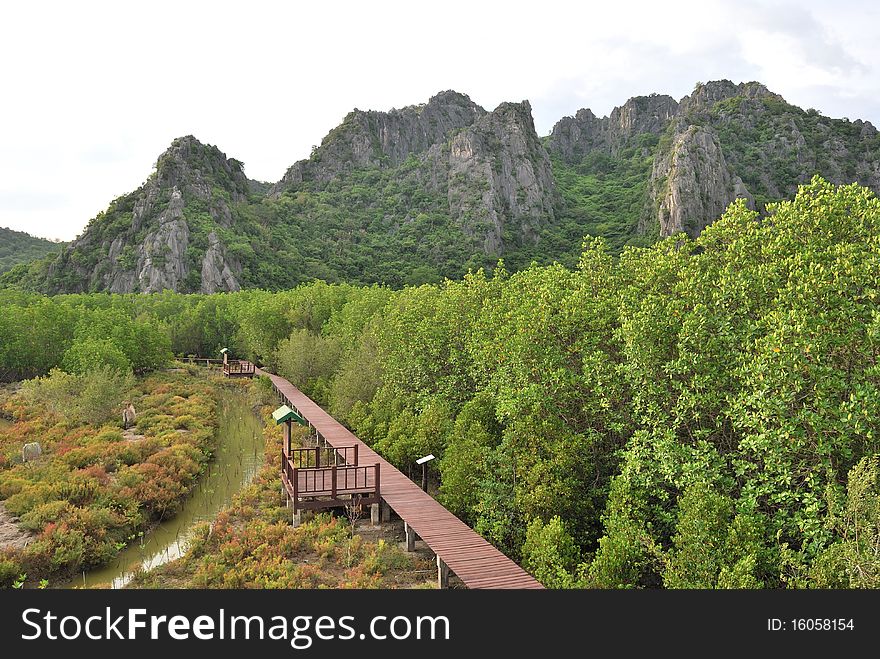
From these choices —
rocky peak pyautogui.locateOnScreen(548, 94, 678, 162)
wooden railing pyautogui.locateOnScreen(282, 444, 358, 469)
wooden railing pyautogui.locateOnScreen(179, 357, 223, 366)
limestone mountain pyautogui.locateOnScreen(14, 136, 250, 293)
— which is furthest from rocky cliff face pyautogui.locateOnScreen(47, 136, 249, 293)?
rocky peak pyautogui.locateOnScreen(548, 94, 678, 162)

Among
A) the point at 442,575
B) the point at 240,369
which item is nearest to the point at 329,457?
the point at 442,575

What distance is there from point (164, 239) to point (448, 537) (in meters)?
107

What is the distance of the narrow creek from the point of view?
16906mm

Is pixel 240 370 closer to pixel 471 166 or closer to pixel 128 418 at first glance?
pixel 128 418

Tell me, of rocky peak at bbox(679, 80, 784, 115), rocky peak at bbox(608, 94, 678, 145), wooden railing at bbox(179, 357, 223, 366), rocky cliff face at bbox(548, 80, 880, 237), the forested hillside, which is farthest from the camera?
rocky peak at bbox(608, 94, 678, 145)

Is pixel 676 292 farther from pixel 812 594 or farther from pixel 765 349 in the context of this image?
pixel 812 594

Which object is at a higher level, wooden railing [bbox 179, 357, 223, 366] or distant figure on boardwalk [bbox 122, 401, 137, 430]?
wooden railing [bbox 179, 357, 223, 366]

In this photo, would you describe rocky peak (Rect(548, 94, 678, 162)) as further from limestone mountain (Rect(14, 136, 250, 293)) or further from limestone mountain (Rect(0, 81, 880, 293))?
limestone mountain (Rect(14, 136, 250, 293))

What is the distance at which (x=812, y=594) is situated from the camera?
8.44 metres

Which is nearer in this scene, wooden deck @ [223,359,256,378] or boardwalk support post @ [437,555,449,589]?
boardwalk support post @ [437,555,449,589]

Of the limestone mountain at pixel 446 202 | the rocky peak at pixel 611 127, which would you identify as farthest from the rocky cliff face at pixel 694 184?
the rocky peak at pixel 611 127

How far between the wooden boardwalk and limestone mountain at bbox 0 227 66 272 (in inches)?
6760

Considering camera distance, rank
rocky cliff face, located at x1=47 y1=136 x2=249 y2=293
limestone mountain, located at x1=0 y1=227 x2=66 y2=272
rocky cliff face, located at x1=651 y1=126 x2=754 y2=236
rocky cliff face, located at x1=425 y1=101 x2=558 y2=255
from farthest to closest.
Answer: limestone mountain, located at x1=0 y1=227 x2=66 y2=272 → rocky cliff face, located at x1=425 y1=101 x2=558 y2=255 → rocky cliff face, located at x1=47 y1=136 x2=249 y2=293 → rocky cliff face, located at x1=651 y1=126 x2=754 y2=236

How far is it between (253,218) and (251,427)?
103m
